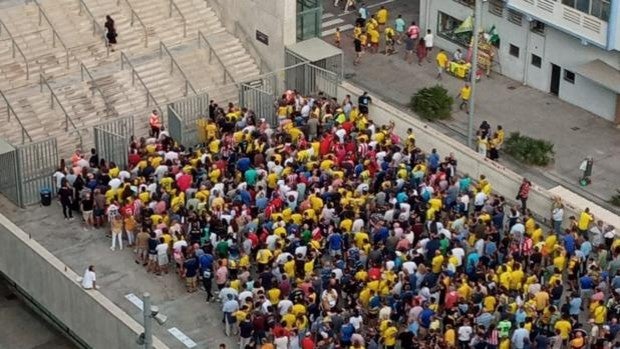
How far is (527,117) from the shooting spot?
5503 cm

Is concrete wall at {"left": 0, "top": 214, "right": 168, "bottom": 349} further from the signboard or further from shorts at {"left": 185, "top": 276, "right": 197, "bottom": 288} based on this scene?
the signboard

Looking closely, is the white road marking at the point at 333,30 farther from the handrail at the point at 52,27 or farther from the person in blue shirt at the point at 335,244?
the person in blue shirt at the point at 335,244

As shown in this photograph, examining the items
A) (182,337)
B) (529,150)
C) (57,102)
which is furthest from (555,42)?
(182,337)

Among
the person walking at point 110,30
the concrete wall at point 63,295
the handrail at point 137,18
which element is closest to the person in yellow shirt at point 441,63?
the handrail at point 137,18

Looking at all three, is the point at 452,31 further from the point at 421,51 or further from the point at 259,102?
the point at 259,102

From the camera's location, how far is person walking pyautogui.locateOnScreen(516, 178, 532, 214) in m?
46.6

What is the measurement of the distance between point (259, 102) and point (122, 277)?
10694 mm

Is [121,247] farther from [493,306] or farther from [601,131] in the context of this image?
[601,131]

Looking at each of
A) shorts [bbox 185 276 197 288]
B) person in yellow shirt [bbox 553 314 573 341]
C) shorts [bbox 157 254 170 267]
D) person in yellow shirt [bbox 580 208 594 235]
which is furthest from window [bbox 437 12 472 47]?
person in yellow shirt [bbox 553 314 573 341]

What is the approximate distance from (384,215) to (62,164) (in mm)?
9976

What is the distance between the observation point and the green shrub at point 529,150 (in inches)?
2028

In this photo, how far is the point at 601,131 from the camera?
54.2m

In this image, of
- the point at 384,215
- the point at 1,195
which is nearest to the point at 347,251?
the point at 384,215

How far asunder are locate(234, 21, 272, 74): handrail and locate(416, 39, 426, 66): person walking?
6798mm
